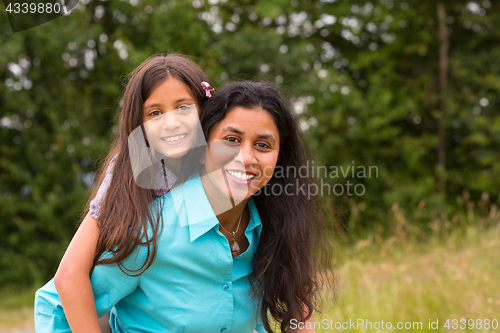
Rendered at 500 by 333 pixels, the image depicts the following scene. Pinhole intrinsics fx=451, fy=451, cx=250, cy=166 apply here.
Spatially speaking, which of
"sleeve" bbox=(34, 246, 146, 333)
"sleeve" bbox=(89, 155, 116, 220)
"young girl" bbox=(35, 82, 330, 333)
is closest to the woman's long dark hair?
"young girl" bbox=(35, 82, 330, 333)

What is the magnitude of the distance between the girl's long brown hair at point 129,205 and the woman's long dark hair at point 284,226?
12.8 inches

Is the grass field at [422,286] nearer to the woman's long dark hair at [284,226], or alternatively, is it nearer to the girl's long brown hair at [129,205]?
the woman's long dark hair at [284,226]

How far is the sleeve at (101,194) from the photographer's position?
5.26 ft

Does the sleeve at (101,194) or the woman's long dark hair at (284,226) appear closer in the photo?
the sleeve at (101,194)

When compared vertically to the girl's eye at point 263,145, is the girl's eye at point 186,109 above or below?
above

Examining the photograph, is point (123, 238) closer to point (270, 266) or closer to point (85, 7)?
point (270, 266)

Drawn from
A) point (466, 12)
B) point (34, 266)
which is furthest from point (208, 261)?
point (466, 12)

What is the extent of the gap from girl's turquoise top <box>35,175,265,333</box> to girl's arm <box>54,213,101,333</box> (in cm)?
5

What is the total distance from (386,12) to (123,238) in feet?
36.1

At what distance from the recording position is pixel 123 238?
1521 mm

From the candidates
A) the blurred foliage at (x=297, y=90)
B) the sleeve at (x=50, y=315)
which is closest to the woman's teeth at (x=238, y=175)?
the sleeve at (x=50, y=315)

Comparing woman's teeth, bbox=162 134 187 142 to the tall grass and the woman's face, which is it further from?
the tall grass

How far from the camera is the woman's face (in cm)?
177

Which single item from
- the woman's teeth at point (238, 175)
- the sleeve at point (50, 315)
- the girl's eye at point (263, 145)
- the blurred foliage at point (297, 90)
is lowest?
the sleeve at point (50, 315)
